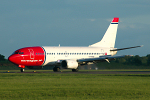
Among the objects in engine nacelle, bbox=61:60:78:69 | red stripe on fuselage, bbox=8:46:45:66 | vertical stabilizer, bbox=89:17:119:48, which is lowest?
engine nacelle, bbox=61:60:78:69

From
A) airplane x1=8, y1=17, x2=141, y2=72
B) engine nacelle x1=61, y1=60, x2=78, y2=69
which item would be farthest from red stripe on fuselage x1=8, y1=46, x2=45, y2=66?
engine nacelle x1=61, y1=60, x2=78, y2=69

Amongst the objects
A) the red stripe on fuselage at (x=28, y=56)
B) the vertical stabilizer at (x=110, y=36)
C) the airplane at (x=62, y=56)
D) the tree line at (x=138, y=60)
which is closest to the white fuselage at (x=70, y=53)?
the airplane at (x=62, y=56)

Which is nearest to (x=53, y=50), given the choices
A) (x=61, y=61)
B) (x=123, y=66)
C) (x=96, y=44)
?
(x=61, y=61)

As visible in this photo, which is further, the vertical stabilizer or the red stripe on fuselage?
the vertical stabilizer

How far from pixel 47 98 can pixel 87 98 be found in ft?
7.64

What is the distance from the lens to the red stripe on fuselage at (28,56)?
51119mm

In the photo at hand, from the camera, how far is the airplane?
51672 mm

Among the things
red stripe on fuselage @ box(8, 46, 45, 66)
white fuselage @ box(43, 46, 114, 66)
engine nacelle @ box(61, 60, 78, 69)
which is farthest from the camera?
white fuselage @ box(43, 46, 114, 66)

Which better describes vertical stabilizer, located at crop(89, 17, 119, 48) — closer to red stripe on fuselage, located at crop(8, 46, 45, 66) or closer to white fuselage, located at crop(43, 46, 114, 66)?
white fuselage, located at crop(43, 46, 114, 66)

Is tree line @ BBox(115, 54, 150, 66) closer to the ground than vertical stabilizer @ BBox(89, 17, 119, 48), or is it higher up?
closer to the ground

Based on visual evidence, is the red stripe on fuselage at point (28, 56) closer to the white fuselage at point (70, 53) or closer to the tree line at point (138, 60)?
the white fuselage at point (70, 53)

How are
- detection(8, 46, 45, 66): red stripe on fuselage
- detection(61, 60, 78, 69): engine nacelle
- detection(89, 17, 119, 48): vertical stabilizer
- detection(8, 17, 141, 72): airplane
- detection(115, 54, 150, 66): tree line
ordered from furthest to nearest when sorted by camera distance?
detection(115, 54, 150, 66): tree line → detection(89, 17, 119, 48): vertical stabilizer → detection(61, 60, 78, 69): engine nacelle → detection(8, 17, 141, 72): airplane → detection(8, 46, 45, 66): red stripe on fuselage

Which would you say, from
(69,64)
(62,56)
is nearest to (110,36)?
(62,56)

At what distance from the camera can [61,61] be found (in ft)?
179
